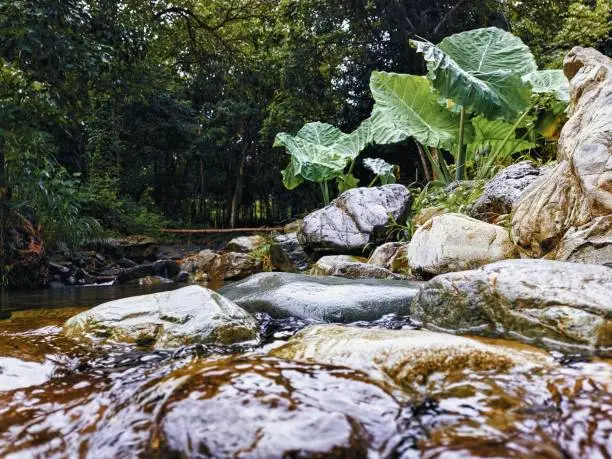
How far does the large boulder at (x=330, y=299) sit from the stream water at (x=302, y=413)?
1225mm

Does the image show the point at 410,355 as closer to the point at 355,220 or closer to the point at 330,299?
the point at 330,299

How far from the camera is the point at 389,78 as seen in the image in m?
7.99

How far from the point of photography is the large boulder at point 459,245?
377 centimetres

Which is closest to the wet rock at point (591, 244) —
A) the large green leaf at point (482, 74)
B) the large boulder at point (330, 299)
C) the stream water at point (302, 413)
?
the large boulder at point (330, 299)

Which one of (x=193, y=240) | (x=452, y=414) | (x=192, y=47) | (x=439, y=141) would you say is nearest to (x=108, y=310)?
(x=452, y=414)

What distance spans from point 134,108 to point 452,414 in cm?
1463

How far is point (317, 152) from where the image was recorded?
10.1 m

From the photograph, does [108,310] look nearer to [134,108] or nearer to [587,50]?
[587,50]

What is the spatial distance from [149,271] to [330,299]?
5527 millimetres

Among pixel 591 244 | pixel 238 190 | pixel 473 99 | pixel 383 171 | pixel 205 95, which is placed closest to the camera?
pixel 591 244

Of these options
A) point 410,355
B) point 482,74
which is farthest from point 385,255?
point 410,355

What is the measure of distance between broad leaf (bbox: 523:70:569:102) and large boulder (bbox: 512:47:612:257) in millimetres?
3192

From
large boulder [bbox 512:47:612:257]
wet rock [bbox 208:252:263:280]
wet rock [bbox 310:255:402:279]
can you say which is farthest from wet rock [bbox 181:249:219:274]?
large boulder [bbox 512:47:612:257]

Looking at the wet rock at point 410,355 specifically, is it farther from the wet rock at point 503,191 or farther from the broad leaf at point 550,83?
the broad leaf at point 550,83
